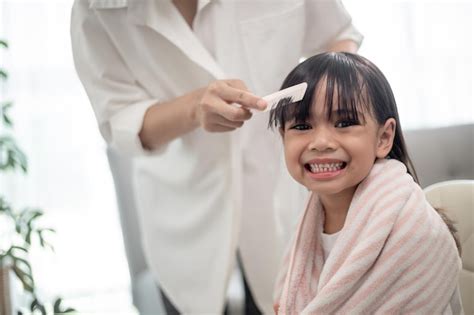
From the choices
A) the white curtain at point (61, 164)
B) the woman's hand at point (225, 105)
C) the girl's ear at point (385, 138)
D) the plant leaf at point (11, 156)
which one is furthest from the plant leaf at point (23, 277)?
the white curtain at point (61, 164)

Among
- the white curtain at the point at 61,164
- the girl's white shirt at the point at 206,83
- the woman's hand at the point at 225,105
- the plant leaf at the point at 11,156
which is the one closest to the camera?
the woman's hand at the point at 225,105

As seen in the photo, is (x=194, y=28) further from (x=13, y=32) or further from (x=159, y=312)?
(x=13, y=32)

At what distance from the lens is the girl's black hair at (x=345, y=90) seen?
2.78 feet

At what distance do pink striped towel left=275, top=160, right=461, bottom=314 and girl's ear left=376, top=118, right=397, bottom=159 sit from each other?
3 cm

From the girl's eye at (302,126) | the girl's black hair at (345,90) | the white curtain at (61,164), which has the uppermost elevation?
the girl's black hair at (345,90)

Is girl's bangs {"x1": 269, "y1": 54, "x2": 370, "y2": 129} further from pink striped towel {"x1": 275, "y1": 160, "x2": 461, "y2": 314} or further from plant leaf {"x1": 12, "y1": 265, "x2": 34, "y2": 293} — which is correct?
plant leaf {"x1": 12, "y1": 265, "x2": 34, "y2": 293}

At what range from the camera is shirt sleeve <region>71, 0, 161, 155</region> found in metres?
1.18

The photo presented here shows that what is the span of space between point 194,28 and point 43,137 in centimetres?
128

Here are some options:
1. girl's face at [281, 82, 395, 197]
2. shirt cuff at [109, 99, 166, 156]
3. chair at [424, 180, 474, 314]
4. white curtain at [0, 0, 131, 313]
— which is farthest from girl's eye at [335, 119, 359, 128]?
white curtain at [0, 0, 131, 313]

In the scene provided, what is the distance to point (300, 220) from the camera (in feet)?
3.15

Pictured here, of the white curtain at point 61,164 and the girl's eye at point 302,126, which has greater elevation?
the girl's eye at point 302,126

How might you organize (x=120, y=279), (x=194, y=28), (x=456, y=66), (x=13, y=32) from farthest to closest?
(x=120, y=279), (x=456, y=66), (x=13, y=32), (x=194, y=28)

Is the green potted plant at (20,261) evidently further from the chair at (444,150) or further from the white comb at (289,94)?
the chair at (444,150)

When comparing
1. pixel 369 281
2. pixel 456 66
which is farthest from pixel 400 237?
pixel 456 66
